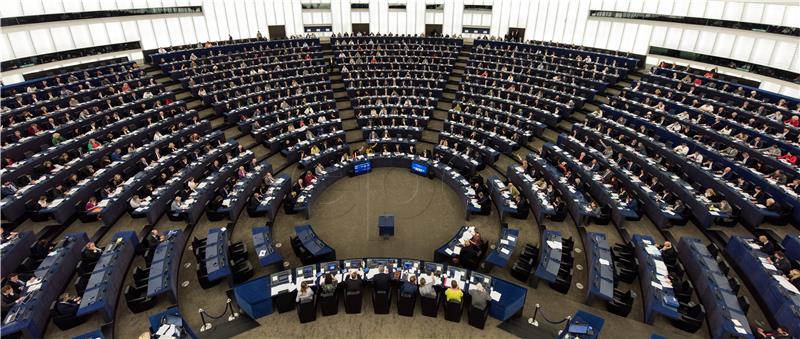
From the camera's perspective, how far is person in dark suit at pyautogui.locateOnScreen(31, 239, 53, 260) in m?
11.7

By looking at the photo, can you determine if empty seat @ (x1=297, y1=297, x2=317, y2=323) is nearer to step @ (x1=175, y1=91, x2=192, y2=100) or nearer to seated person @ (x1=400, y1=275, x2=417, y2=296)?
seated person @ (x1=400, y1=275, x2=417, y2=296)

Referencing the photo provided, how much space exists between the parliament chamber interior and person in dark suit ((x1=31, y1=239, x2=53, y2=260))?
0.06 metres

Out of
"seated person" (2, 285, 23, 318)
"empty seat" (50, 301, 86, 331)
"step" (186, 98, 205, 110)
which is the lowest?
"empty seat" (50, 301, 86, 331)

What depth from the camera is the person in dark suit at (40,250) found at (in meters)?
11.7

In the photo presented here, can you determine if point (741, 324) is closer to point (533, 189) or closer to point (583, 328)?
point (583, 328)

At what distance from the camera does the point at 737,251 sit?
39.3 feet

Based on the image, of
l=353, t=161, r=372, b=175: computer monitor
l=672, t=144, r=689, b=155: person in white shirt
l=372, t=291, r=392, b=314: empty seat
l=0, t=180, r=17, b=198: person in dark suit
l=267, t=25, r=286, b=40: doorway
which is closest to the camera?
l=372, t=291, r=392, b=314: empty seat

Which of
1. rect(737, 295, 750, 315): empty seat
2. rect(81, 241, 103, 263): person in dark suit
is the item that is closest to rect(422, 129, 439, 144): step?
rect(737, 295, 750, 315): empty seat

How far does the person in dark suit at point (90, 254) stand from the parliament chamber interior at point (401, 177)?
0.29 feet

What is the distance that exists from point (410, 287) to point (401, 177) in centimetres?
941

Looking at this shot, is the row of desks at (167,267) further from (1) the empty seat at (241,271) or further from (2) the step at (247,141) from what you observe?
(2) the step at (247,141)

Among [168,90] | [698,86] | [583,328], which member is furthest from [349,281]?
[698,86]

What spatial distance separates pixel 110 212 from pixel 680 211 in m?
20.4

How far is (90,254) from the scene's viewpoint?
11.6m
